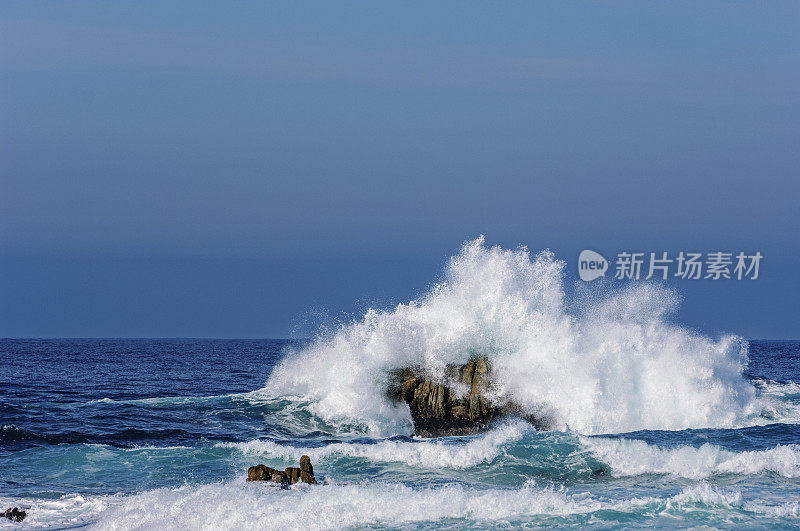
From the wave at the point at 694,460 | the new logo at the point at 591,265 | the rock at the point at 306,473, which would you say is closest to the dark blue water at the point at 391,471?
the wave at the point at 694,460

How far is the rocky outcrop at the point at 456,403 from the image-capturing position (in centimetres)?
1792

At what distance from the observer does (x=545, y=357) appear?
747 inches

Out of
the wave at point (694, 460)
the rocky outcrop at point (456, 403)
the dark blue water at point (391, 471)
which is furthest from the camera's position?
the rocky outcrop at point (456, 403)

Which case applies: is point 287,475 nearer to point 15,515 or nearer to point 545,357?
point 15,515

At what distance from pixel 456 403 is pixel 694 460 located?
569 centimetres

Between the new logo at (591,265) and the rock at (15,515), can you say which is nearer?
the rock at (15,515)

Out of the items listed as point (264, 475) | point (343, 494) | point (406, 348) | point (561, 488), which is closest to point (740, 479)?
point (561, 488)

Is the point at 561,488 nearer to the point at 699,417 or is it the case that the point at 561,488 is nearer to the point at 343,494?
the point at 343,494

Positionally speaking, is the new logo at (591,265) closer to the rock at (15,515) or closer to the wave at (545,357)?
the wave at (545,357)

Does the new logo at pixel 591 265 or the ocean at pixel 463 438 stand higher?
the new logo at pixel 591 265

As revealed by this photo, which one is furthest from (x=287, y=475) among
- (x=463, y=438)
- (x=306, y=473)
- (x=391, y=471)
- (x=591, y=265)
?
(x=591, y=265)

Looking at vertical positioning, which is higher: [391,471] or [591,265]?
[591,265]

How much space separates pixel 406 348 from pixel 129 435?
6691 millimetres

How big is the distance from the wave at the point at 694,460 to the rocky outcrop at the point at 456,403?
3.68 m
